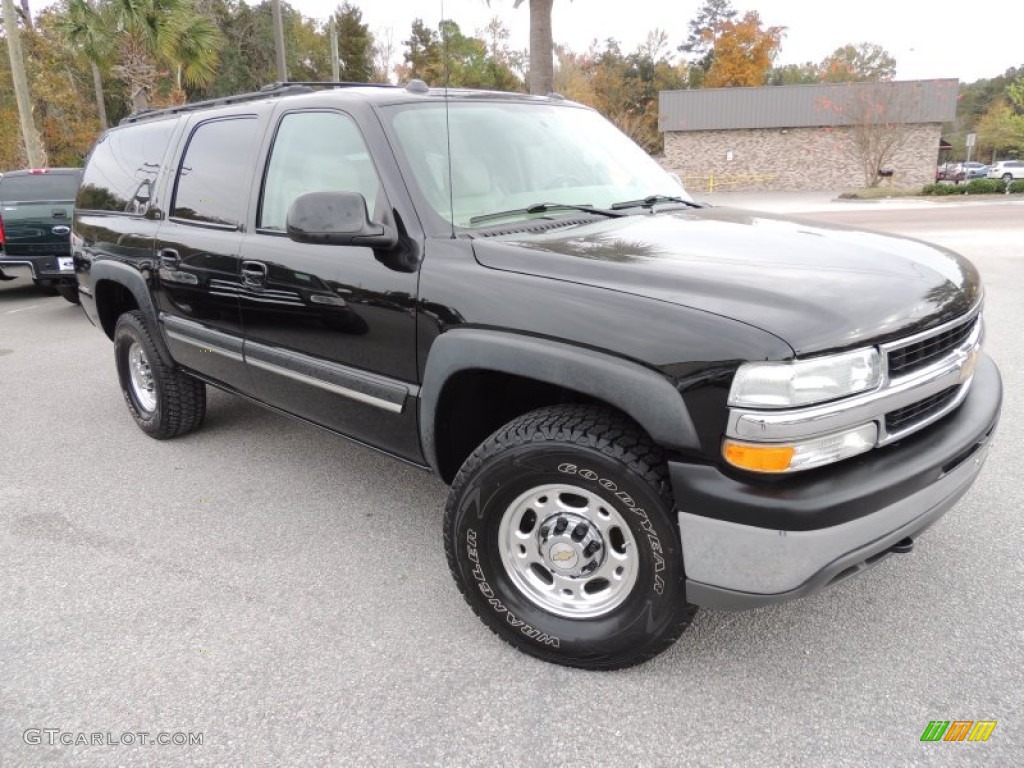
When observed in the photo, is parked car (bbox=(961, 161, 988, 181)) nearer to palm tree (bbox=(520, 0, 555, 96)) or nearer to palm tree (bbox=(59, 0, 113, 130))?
palm tree (bbox=(520, 0, 555, 96))

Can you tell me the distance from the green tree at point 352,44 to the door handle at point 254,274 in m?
51.5

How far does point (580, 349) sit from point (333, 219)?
101 cm

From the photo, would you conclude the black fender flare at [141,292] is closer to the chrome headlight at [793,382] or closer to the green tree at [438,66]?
the chrome headlight at [793,382]

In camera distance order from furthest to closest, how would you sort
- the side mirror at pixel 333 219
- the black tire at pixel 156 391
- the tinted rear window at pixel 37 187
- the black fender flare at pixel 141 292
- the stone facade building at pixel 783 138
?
the stone facade building at pixel 783 138
the tinted rear window at pixel 37 187
the black tire at pixel 156 391
the black fender flare at pixel 141 292
the side mirror at pixel 333 219

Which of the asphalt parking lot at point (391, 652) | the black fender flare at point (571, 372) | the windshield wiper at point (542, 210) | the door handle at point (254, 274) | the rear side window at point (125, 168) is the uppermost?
the rear side window at point (125, 168)

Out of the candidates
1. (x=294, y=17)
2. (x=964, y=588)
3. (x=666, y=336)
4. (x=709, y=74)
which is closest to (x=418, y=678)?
(x=666, y=336)

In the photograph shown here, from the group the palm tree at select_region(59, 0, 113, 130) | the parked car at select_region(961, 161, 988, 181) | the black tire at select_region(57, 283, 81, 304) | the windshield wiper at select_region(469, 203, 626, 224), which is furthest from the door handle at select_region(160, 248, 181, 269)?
the parked car at select_region(961, 161, 988, 181)

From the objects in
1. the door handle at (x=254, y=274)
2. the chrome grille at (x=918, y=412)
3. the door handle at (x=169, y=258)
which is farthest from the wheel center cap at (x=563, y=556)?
the door handle at (x=169, y=258)

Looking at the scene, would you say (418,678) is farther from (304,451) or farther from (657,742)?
(304,451)

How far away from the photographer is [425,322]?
8.83ft

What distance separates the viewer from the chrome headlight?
1954 millimetres

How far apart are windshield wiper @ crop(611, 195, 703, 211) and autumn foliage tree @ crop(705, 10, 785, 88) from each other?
189 feet

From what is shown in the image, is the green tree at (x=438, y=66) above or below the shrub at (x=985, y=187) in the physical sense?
above

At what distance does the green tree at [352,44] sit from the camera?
5072 cm
